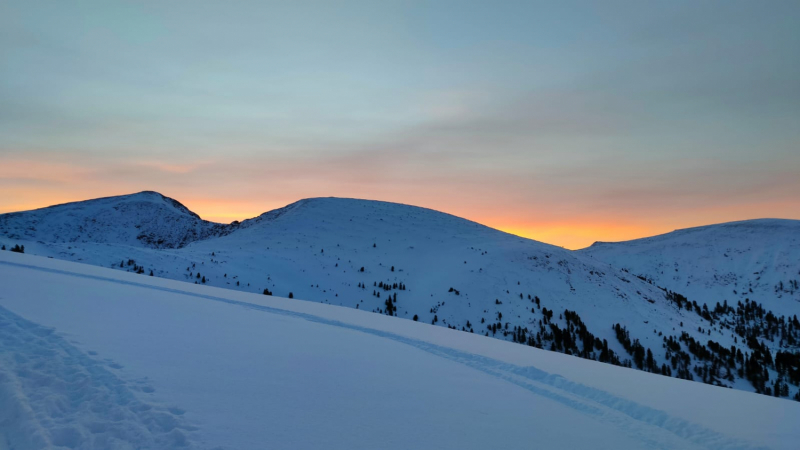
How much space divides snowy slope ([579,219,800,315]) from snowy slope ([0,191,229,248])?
83911 millimetres

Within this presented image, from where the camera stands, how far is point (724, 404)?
9180mm

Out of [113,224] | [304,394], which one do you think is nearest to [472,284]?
[304,394]

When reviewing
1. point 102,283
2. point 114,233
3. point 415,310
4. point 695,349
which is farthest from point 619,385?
point 114,233

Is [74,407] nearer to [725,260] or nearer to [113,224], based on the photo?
[113,224]

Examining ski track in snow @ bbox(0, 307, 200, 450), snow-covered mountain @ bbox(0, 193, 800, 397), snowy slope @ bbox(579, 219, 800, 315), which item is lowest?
ski track in snow @ bbox(0, 307, 200, 450)

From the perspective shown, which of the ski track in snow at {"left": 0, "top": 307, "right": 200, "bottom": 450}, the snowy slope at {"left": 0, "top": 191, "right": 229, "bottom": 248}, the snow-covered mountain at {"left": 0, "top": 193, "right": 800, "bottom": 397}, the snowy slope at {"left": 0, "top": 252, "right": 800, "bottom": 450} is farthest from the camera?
the snowy slope at {"left": 0, "top": 191, "right": 229, "bottom": 248}

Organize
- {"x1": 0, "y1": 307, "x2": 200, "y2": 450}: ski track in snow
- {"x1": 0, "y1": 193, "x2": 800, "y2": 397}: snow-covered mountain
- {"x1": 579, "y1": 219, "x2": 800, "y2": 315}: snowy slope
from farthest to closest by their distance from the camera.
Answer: {"x1": 579, "y1": 219, "x2": 800, "y2": 315}: snowy slope, {"x1": 0, "y1": 193, "x2": 800, "y2": 397}: snow-covered mountain, {"x1": 0, "y1": 307, "x2": 200, "y2": 450}: ski track in snow

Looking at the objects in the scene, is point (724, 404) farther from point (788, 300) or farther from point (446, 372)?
point (788, 300)

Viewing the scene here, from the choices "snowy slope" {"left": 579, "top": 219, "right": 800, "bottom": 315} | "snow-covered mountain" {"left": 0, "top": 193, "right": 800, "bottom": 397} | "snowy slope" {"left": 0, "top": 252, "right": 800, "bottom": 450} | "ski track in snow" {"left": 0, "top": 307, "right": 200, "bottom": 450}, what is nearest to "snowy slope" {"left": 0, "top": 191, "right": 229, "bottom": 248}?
"snow-covered mountain" {"left": 0, "top": 193, "right": 800, "bottom": 397}

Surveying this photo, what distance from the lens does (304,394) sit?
24.1 ft

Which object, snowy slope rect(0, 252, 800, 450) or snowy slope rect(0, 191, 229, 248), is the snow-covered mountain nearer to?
snowy slope rect(0, 191, 229, 248)

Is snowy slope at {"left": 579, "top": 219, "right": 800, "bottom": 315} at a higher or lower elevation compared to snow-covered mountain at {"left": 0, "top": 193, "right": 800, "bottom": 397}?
higher

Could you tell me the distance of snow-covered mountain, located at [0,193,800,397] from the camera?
35656mm

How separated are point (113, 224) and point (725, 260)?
120 meters
